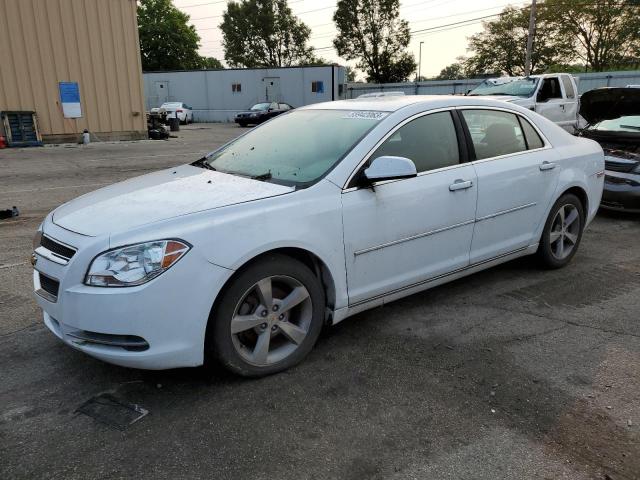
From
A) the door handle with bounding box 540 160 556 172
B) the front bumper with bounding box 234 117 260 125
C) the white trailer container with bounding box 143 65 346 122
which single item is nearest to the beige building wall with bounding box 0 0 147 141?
the front bumper with bounding box 234 117 260 125

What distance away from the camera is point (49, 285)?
289 cm

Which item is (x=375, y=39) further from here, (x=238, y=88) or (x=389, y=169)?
(x=389, y=169)

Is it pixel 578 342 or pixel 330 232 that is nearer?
pixel 330 232

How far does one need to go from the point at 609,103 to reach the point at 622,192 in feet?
6.51

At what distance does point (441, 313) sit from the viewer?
13.2 ft

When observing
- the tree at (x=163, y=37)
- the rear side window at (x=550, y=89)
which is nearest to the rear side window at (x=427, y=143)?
the rear side window at (x=550, y=89)

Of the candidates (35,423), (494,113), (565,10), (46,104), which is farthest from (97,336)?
(565,10)

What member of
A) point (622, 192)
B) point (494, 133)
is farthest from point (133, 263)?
point (622, 192)

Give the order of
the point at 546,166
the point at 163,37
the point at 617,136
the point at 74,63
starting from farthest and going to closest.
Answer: the point at 163,37 → the point at 74,63 → the point at 617,136 → the point at 546,166

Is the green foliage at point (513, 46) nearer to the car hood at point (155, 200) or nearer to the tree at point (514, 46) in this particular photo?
the tree at point (514, 46)

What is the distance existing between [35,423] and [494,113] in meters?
3.90

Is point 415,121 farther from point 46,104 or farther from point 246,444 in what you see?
point 46,104

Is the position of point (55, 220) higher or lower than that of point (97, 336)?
higher

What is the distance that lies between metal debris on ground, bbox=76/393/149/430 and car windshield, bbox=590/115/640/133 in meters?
8.01
